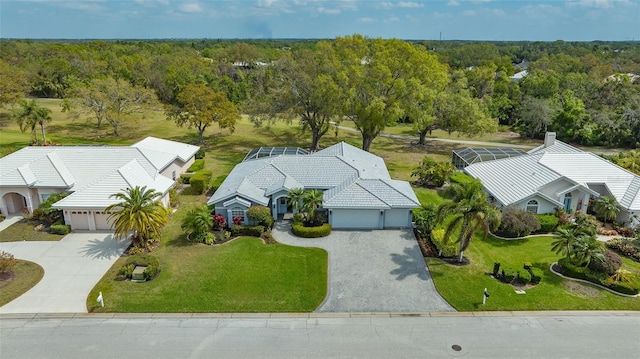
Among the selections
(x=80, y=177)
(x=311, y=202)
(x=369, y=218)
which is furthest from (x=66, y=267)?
(x=369, y=218)

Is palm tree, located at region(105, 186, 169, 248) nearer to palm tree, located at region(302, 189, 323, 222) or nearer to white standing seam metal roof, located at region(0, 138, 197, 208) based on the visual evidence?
white standing seam metal roof, located at region(0, 138, 197, 208)

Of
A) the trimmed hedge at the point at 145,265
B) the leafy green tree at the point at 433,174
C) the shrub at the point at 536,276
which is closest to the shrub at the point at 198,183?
the trimmed hedge at the point at 145,265

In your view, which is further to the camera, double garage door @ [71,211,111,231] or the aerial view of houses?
double garage door @ [71,211,111,231]

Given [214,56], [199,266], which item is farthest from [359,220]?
[214,56]

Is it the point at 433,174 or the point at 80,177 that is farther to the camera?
the point at 433,174

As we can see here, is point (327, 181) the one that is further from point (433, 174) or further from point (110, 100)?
point (110, 100)

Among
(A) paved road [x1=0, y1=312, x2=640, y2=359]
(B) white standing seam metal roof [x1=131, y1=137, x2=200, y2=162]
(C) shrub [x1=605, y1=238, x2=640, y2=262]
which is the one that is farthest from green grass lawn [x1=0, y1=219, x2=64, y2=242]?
(C) shrub [x1=605, y1=238, x2=640, y2=262]

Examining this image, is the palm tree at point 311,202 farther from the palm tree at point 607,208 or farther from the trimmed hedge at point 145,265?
the palm tree at point 607,208
